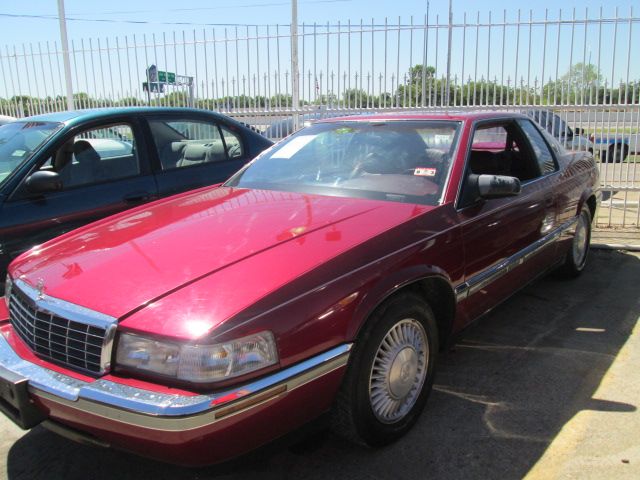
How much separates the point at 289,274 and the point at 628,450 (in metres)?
1.82

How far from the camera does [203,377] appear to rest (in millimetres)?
1907

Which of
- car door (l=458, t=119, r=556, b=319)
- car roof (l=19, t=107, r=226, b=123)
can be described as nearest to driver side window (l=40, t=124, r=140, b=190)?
car roof (l=19, t=107, r=226, b=123)

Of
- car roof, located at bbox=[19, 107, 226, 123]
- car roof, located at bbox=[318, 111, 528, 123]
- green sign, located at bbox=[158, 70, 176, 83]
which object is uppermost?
green sign, located at bbox=[158, 70, 176, 83]

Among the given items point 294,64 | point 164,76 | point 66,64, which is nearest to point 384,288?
point 294,64

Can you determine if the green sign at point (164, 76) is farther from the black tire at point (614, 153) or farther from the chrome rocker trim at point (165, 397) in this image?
the chrome rocker trim at point (165, 397)

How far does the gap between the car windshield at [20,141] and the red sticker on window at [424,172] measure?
2745 mm

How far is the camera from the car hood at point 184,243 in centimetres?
222

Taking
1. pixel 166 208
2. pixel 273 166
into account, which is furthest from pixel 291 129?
pixel 166 208

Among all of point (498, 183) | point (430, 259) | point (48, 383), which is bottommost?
point (48, 383)

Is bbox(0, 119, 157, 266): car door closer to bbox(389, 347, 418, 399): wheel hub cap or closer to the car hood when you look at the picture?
the car hood

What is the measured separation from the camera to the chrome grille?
2057 mm

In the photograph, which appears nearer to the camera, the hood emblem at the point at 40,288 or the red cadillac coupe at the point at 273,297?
the red cadillac coupe at the point at 273,297

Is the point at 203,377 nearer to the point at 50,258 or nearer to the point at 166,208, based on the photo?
the point at 50,258

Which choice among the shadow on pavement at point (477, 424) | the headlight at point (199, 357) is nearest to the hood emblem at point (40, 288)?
the headlight at point (199, 357)
